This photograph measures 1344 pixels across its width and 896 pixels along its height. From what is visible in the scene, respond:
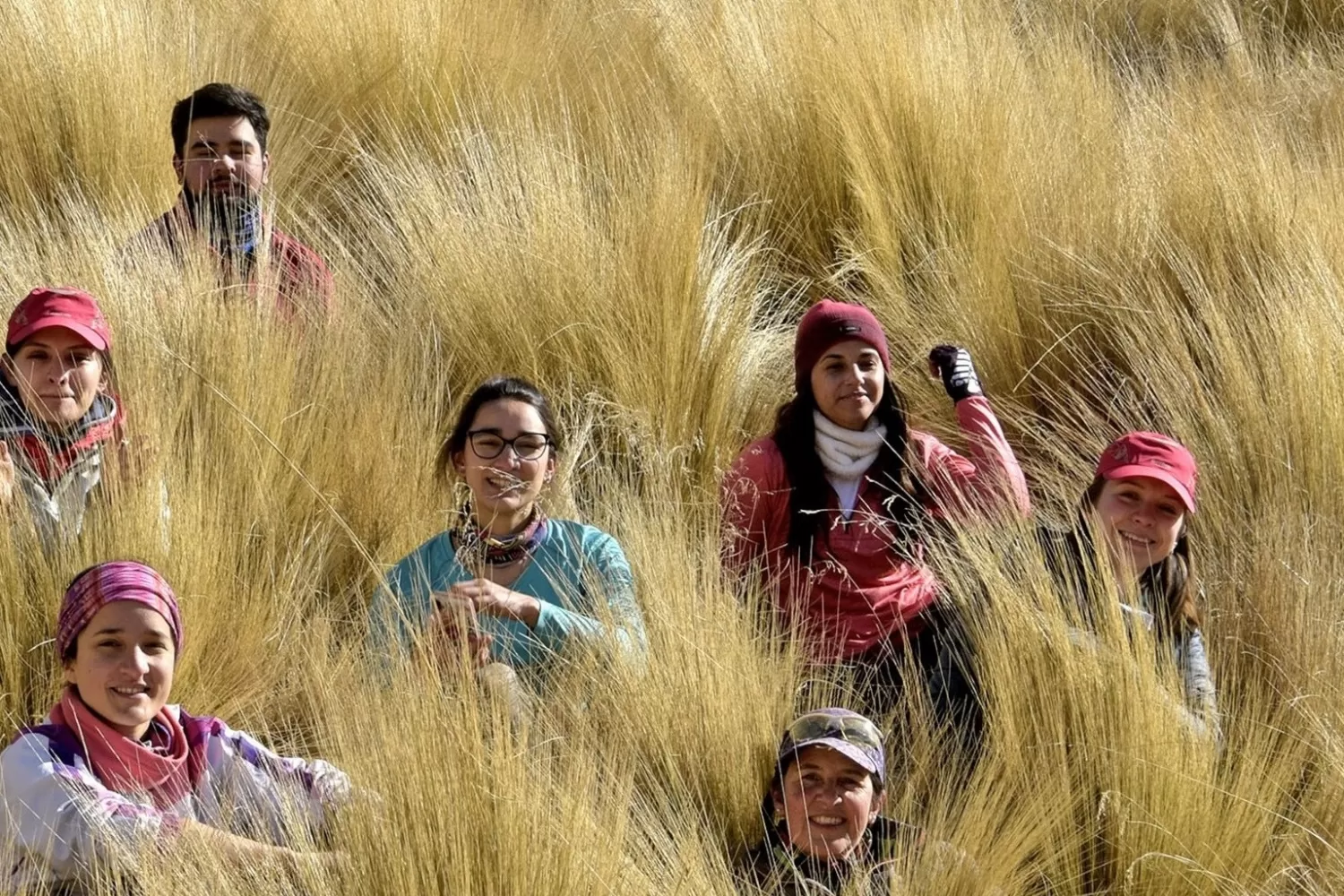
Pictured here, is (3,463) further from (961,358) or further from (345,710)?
(961,358)

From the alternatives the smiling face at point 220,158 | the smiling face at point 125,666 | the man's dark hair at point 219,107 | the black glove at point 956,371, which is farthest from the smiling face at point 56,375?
the black glove at point 956,371

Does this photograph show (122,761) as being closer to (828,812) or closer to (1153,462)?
(828,812)

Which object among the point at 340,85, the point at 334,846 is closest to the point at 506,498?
the point at 334,846

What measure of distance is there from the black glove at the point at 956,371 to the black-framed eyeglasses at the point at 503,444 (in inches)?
47.2

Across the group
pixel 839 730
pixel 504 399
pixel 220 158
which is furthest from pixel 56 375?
pixel 839 730

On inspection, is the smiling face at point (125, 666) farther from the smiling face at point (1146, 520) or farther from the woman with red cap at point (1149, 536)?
the smiling face at point (1146, 520)

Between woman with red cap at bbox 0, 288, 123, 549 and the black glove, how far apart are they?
2083 millimetres

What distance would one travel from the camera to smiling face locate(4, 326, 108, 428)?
4602 millimetres

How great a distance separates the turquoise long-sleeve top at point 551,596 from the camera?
4117 mm

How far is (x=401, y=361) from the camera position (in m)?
5.49

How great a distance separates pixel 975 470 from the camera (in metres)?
4.88

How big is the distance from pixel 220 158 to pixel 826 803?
3.16m

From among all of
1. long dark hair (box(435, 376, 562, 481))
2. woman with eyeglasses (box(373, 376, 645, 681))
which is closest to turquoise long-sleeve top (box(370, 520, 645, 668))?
woman with eyeglasses (box(373, 376, 645, 681))

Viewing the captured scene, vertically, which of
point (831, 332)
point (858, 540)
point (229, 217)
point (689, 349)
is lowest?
point (858, 540)
